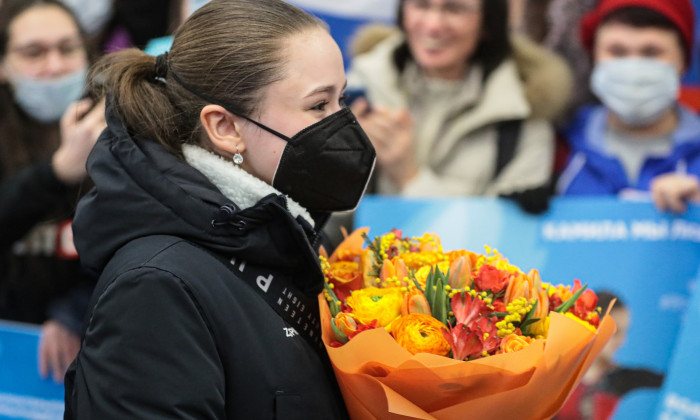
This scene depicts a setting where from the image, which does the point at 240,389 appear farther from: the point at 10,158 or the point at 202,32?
the point at 10,158

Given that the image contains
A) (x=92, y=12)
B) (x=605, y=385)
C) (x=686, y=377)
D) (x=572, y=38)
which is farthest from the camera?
(x=92, y=12)

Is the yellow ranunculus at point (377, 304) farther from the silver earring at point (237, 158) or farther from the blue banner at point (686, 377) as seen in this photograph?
the blue banner at point (686, 377)

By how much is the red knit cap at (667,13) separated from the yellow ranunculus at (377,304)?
2.56m

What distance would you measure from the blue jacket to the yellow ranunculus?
2243 millimetres

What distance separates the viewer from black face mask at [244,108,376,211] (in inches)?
80.7

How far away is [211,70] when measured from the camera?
2027mm

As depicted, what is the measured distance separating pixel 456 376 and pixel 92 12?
12.0 ft

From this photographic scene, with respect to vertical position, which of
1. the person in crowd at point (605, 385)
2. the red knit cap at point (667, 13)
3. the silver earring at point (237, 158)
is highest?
the red knit cap at point (667, 13)

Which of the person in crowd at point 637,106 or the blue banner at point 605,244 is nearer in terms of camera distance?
the blue banner at point 605,244

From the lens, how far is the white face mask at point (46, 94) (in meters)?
4.17

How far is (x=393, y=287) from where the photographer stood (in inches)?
79.0

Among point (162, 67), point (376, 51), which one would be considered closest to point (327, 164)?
point (162, 67)

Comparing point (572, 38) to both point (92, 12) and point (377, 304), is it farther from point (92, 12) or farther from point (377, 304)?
point (377, 304)

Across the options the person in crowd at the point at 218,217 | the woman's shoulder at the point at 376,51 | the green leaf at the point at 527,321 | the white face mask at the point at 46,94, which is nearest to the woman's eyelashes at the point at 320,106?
the person in crowd at the point at 218,217
